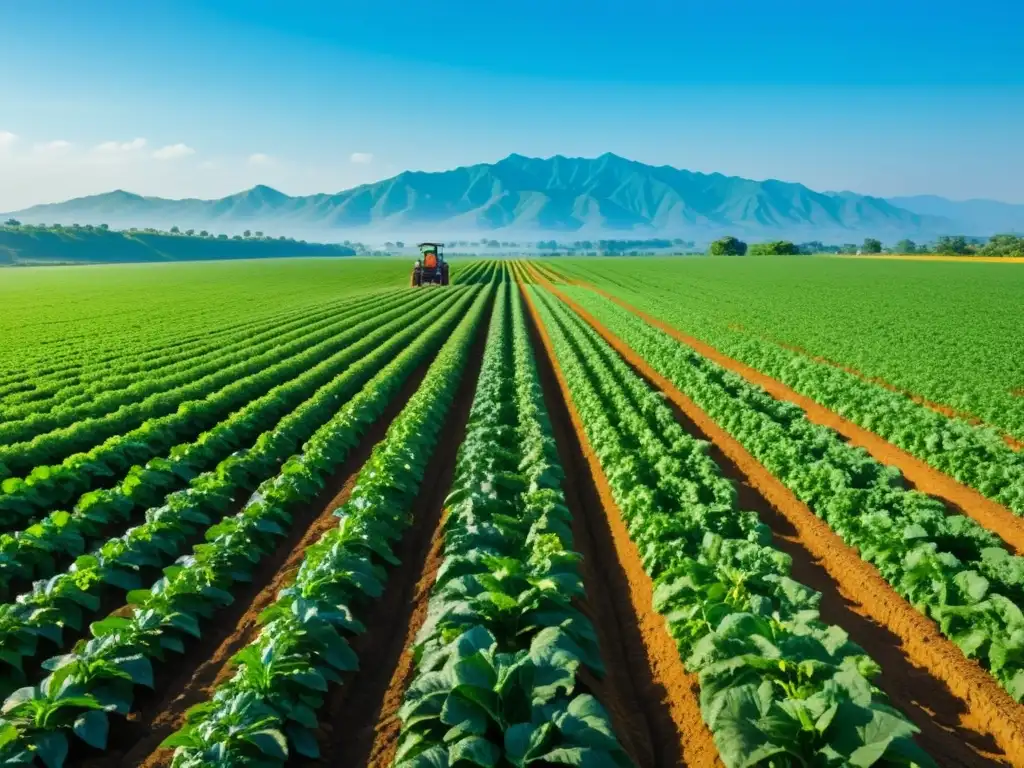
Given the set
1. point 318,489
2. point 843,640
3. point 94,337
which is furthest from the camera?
point 94,337

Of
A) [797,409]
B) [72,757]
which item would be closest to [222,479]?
[72,757]

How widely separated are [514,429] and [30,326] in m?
33.6

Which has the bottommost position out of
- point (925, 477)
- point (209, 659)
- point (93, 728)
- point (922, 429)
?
point (209, 659)

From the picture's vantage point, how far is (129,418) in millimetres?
14867

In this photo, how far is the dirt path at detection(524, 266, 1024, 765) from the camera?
5430mm

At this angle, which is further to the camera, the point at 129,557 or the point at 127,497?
the point at 127,497

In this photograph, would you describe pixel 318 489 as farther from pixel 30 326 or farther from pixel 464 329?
pixel 30 326

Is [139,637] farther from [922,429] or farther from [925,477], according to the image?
[922,429]

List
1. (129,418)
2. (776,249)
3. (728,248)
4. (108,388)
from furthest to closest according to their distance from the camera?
1. (728,248)
2. (776,249)
3. (108,388)
4. (129,418)

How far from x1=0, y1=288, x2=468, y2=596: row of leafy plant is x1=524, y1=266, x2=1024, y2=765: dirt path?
9.14m

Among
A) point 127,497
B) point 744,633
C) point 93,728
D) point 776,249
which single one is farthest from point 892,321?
point 776,249

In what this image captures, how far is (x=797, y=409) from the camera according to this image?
15.0 meters

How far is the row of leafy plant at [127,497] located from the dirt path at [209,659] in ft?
6.59

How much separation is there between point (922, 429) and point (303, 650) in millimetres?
13186
